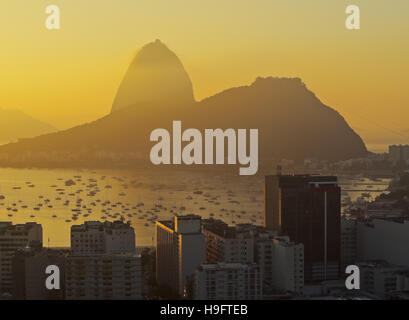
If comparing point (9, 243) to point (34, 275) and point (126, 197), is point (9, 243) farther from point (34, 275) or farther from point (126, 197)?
point (126, 197)

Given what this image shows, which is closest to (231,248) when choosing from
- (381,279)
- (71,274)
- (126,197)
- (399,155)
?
(381,279)

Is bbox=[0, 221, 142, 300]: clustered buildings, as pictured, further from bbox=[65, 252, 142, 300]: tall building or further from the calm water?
the calm water

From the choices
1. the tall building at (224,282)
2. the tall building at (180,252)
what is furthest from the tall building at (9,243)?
the tall building at (224,282)

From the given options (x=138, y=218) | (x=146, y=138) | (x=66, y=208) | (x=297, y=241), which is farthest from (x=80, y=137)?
(x=297, y=241)

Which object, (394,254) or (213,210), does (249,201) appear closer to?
(213,210)

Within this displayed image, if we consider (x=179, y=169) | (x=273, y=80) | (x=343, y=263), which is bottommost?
(x=343, y=263)

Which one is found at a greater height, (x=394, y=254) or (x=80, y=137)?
(x=80, y=137)

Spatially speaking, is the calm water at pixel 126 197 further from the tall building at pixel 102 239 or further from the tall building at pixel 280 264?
Answer: the tall building at pixel 280 264
